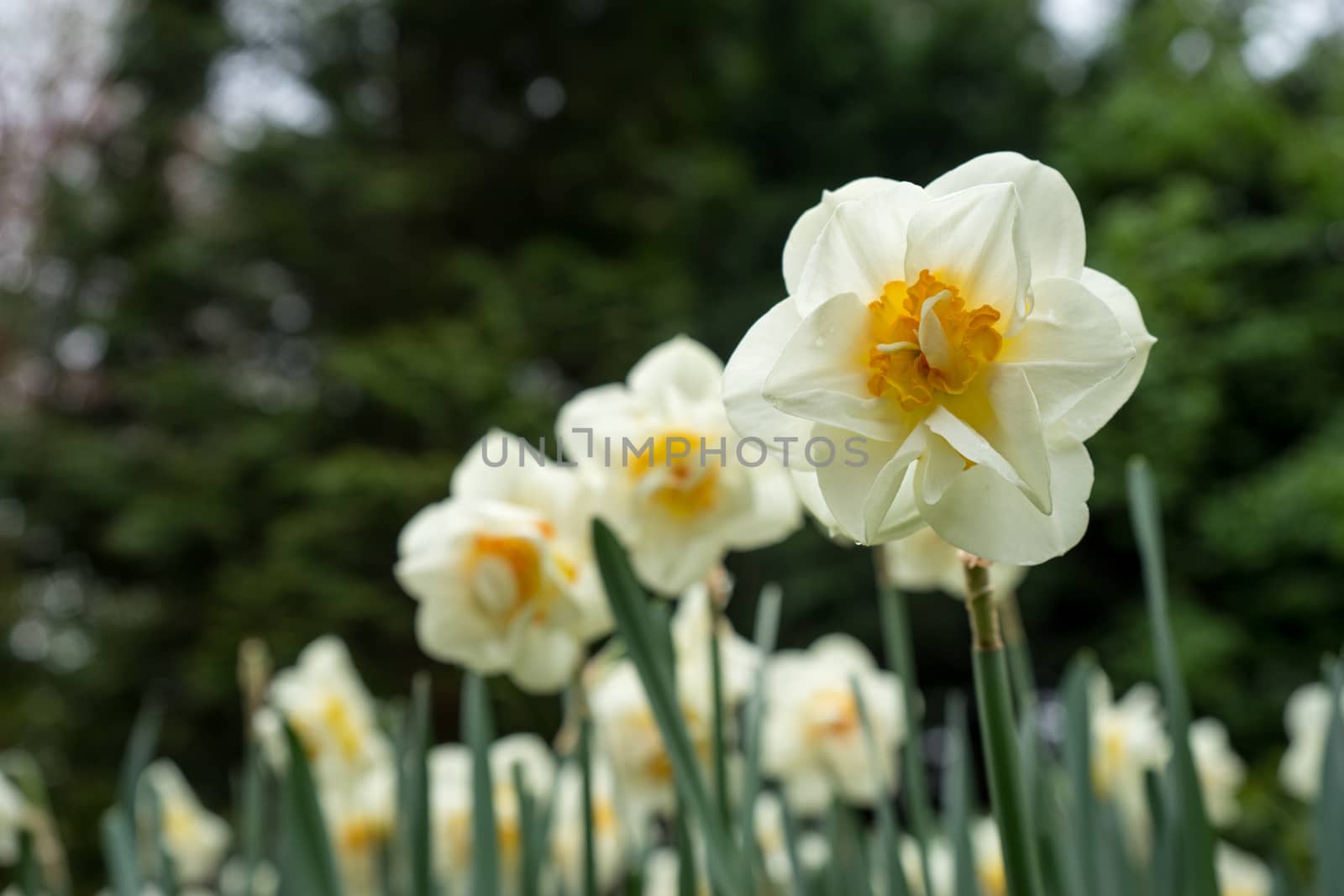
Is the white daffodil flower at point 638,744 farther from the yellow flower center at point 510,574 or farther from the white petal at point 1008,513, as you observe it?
the white petal at point 1008,513

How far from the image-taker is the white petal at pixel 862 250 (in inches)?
16.0

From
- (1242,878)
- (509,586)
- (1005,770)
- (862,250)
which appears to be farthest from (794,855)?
(1242,878)

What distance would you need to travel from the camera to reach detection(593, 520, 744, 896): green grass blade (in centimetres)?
52

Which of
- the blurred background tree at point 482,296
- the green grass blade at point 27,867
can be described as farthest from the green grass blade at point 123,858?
the blurred background tree at point 482,296

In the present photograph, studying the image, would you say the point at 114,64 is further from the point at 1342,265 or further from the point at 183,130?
the point at 1342,265

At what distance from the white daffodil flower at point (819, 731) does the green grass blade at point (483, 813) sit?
0.45 metres

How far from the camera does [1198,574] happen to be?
5.58 meters

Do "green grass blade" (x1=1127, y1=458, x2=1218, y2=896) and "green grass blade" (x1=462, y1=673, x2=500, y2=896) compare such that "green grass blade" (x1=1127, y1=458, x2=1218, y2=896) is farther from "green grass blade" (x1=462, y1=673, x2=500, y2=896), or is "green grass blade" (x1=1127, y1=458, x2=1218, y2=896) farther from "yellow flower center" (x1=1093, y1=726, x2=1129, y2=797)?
"yellow flower center" (x1=1093, y1=726, x2=1129, y2=797)

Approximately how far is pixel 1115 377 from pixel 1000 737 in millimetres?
144

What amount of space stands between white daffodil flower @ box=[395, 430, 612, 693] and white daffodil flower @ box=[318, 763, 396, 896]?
23.5 inches

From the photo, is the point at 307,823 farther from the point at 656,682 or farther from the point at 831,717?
the point at 831,717

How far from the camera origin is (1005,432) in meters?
0.38

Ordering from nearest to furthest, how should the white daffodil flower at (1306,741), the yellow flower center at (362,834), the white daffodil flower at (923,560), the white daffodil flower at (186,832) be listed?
the white daffodil flower at (923,560)
the yellow flower center at (362,834)
the white daffodil flower at (1306,741)
the white daffodil flower at (186,832)

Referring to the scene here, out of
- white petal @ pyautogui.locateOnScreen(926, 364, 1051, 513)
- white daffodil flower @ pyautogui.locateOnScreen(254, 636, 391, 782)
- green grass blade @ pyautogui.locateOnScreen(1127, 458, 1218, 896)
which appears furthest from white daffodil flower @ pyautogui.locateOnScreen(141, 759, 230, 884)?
white petal @ pyautogui.locateOnScreen(926, 364, 1051, 513)
